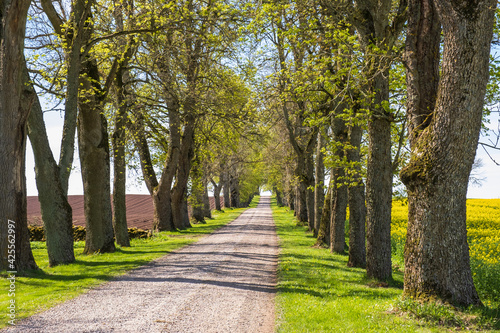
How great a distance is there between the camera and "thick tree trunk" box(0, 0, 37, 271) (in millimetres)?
9461

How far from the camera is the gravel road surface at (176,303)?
6797 millimetres

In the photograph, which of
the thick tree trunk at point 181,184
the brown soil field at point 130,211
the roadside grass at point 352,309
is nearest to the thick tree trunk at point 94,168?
the roadside grass at point 352,309

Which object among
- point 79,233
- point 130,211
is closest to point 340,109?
point 79,233

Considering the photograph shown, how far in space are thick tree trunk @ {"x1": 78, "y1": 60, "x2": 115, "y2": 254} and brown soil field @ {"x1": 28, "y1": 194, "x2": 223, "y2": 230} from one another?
1212 cm

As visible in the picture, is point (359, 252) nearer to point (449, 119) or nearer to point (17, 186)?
point (449, 119)

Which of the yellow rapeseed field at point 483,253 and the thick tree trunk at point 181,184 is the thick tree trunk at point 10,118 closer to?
the yellow rapeseed field at point 483,253

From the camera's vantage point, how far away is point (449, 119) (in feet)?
22.8

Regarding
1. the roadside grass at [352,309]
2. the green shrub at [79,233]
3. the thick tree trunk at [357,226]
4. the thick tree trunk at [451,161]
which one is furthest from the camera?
the green shrub at [79,233]

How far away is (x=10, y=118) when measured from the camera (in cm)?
964

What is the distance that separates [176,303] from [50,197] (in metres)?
6.86

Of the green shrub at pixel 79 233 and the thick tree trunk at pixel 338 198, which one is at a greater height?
the thick tree trunk at pixel 338 198

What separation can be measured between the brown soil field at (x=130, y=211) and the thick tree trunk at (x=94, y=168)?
12124 millimetres

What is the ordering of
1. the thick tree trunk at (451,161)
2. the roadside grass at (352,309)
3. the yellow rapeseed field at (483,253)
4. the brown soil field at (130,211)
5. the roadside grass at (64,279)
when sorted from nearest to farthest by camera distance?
the roadside grass at (352,309) < the thick tree trunk at (451,161) < the roadside grass at (64,279) < the yellow rapeseed field at (483,253) < the brown soil field at (130,211)

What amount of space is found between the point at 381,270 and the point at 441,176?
4.67 metres
